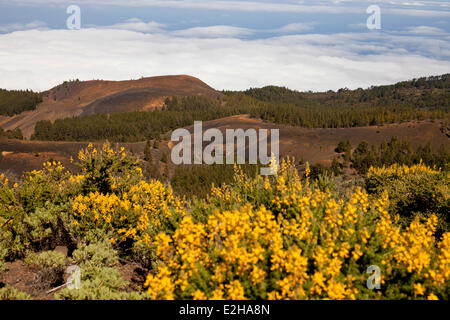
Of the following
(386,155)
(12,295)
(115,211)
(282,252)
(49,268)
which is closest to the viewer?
(282,252)

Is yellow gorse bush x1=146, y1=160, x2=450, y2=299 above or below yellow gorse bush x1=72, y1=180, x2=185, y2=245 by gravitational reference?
above

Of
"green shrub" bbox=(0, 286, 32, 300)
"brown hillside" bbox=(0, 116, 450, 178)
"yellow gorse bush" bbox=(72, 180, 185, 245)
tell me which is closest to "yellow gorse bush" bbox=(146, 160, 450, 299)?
"green shrub" bbox=(0, 286, 32, 300)

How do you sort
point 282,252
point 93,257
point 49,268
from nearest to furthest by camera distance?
point 282,252 < point 49,268 < point 93,257

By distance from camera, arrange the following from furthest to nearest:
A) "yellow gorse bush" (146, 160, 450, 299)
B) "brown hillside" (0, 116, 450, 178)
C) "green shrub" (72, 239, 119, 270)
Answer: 1. "brown hillside" (0, 116, 450, 178)
2. "green shrub" (72, 239, 119, 270)
3. "yellow gorse bush" (146, 160, 450, 299)

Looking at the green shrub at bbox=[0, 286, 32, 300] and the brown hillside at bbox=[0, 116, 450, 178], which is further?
the brown hillside at bbox=[0, 116, 450, 178]

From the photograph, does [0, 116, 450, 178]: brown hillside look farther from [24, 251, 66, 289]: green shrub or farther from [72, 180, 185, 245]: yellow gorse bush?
[24, 251, 66, 289]: green shrub

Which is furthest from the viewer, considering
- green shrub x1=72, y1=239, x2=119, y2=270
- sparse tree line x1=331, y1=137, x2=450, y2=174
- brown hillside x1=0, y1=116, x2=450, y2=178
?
brown hillside x1=0, y1=116, x2=450, y2=178

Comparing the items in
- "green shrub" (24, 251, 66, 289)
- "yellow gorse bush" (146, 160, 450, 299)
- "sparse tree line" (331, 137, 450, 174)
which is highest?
"yellow gorse bush" (146, 160, 450, 299)

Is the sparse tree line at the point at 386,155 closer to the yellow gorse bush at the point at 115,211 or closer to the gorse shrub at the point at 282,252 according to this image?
the yellow gorse bush at the point at 115,211

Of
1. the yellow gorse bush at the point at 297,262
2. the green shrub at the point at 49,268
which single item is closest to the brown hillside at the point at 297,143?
the green shrub at the point at 49,268

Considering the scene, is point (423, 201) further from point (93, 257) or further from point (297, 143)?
point (297, 143)

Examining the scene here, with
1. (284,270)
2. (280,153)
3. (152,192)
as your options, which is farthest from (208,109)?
(284,270)

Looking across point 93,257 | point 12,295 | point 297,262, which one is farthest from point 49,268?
point 297,262
